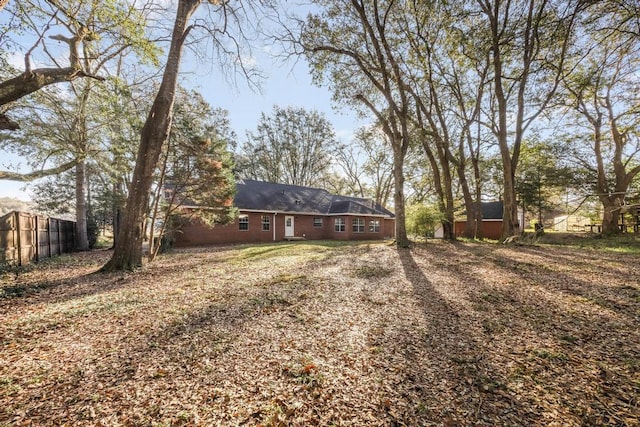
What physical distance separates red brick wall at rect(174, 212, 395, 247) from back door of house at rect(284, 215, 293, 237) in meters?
0.27

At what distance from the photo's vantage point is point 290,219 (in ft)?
70.7

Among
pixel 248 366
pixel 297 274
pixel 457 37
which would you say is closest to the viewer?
pixel 248 366

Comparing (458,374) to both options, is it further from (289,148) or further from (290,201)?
(289,148)

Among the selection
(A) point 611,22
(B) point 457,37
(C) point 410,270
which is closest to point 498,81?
(B) point 457,37

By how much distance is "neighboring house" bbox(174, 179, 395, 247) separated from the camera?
59.5 feet

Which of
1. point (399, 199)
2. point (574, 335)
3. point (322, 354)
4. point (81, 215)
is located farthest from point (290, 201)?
point (574, 335)

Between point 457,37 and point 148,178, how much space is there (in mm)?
13633

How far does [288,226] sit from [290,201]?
7.23 ft

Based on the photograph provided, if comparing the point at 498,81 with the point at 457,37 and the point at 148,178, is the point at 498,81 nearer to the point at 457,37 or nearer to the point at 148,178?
the point at 457,37

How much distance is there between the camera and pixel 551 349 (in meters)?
3.11

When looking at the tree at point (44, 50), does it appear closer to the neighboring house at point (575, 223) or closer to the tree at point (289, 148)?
the neighboring house at point (575, 223)

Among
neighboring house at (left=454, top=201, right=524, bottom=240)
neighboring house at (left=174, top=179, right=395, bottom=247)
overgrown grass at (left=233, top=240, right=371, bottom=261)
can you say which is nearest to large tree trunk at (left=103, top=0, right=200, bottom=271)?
overgrown grass at (left=233, top=240, right=371, bottom=261)

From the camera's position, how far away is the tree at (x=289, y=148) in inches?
1226

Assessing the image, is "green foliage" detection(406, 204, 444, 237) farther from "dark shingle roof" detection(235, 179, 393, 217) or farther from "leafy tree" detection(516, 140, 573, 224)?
"leafy tree" detection(516, 140, 573, 224)
